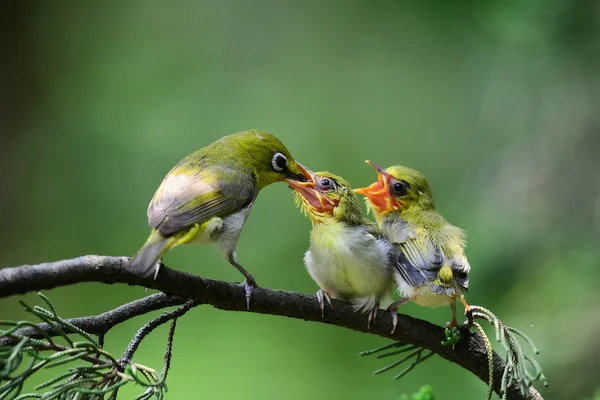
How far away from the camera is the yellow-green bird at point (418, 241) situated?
6.43ft

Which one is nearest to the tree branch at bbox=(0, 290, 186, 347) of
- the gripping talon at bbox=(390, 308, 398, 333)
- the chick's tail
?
the chick's tail

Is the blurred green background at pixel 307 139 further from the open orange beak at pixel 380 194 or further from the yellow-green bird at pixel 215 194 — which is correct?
the yellow-green bird at pixel 215 194

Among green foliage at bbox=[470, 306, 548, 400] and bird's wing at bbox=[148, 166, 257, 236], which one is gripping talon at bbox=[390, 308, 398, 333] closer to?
A: green foliage at bbox=[470, 306, 548, 400]

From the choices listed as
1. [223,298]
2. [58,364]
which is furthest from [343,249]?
[58,364]

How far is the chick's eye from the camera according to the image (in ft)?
8.13

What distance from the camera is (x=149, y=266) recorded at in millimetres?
1428

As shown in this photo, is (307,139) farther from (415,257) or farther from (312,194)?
(415,257)

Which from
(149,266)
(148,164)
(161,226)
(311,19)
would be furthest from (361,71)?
(149,266)

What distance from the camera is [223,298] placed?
1664 mm

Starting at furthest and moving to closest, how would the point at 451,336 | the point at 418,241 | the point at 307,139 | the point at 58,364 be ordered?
the point at 307,139, the point at 418,241, the point at 451,336, the point at 58,364

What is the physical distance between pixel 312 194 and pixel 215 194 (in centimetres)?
39

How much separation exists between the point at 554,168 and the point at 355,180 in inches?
56.6

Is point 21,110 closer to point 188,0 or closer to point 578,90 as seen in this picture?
point 188,0

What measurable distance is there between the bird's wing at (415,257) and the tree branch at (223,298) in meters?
0.16
